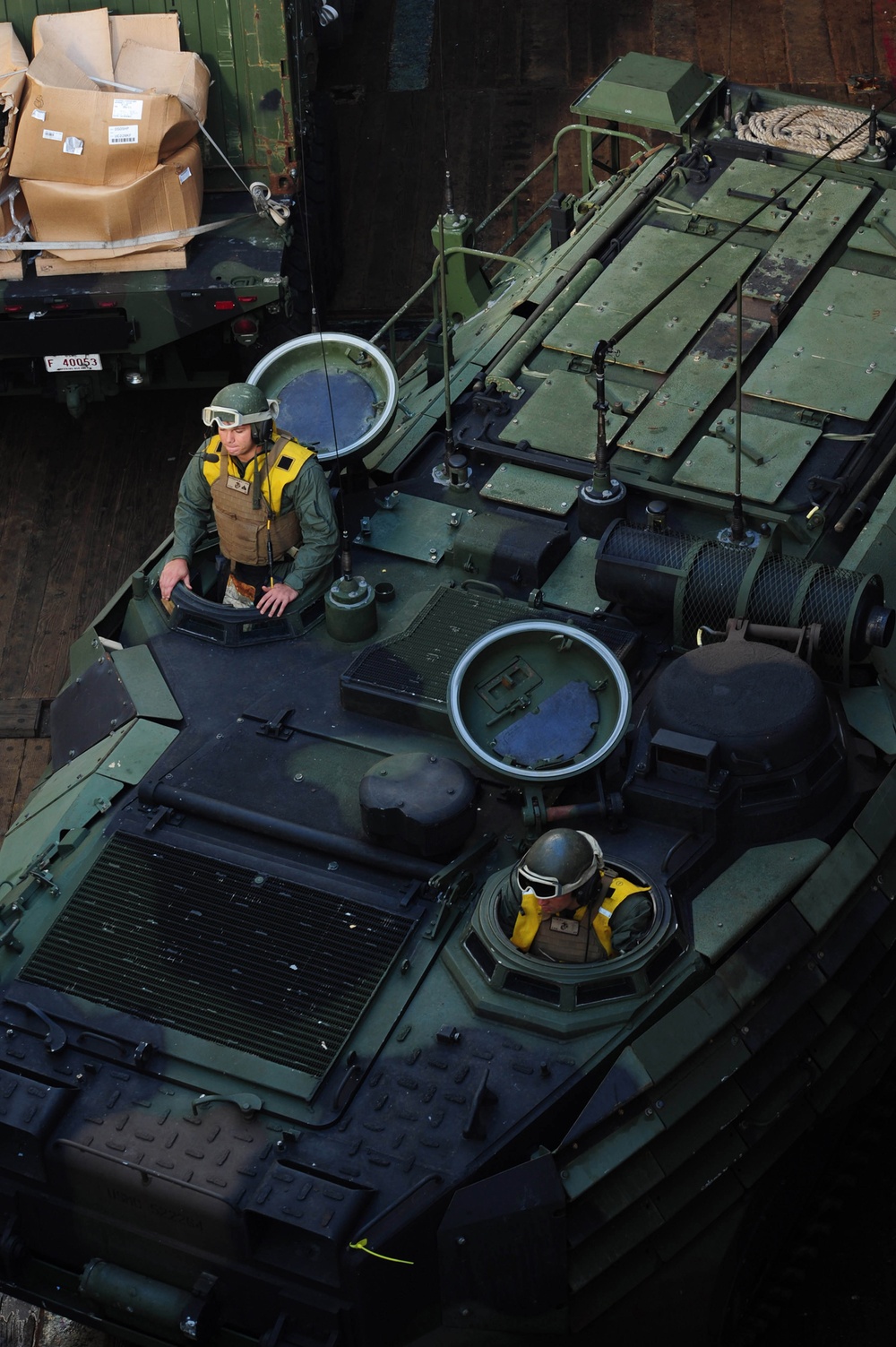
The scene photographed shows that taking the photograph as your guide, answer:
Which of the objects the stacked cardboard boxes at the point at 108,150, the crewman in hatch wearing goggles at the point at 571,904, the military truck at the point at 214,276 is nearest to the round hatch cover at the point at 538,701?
the crewman in hatch wearing goggles at the point at 571,904

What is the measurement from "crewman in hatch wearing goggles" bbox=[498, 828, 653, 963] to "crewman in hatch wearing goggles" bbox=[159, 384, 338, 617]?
214 cm

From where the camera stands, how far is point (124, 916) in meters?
8.94

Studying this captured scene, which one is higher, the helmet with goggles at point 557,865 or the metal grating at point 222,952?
the helmet with goggles at point 557,865

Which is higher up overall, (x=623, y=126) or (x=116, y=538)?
(x=623, y=126)

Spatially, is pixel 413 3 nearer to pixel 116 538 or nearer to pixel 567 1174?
pixel 116 538

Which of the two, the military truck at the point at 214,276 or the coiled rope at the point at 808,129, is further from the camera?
the coiled rope at the point at 808,129

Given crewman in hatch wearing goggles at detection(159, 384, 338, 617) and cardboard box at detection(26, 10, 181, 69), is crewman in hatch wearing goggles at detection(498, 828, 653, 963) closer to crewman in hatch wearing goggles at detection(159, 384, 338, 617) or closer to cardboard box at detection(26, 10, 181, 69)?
crewman in hatch wearing goggles at detection(159, 384, 338, 617)

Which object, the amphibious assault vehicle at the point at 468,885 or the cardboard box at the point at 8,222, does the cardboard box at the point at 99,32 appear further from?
the amphibious assault vehicle at the point at 468,885

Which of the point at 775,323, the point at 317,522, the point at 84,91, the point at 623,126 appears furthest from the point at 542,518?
the point at 623,126

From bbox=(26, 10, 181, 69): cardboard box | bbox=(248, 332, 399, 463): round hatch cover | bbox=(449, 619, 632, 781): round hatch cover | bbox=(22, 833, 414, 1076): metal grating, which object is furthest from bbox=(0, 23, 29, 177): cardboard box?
bbox=(22, 833, 414, 1076): metal grating

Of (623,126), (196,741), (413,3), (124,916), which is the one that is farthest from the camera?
(413,3)

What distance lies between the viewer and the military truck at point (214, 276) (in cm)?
1284

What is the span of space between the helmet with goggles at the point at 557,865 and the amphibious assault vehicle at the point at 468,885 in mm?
333

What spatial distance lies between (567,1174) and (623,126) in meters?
9.46
